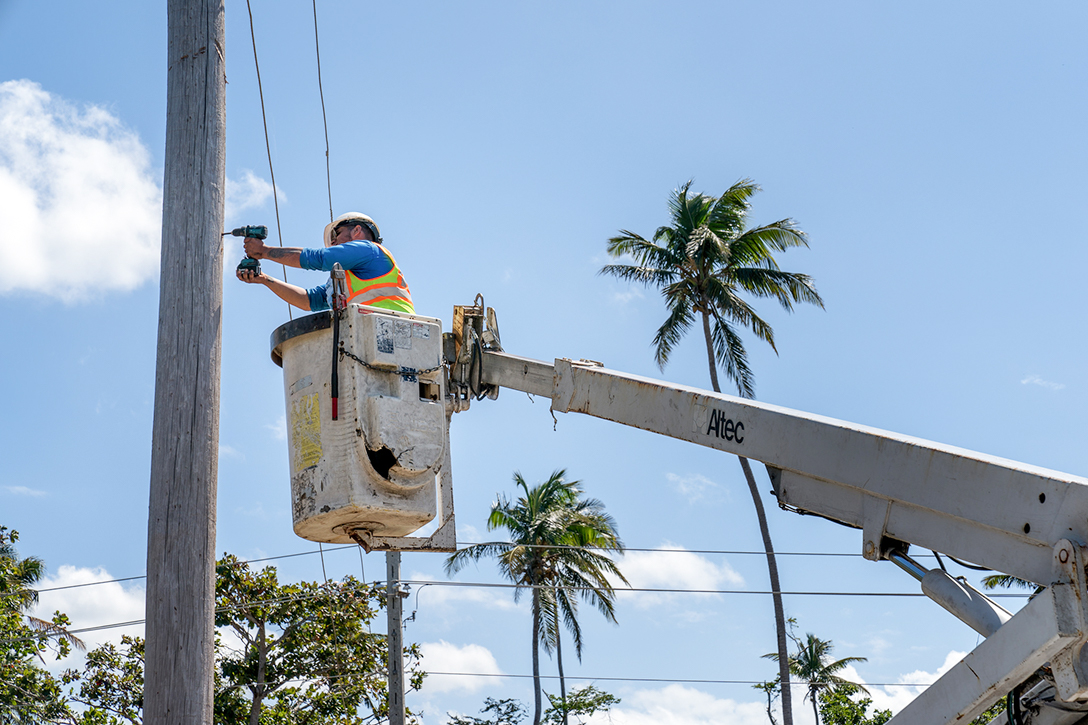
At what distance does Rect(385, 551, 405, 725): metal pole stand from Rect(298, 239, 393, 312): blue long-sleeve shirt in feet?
27.9

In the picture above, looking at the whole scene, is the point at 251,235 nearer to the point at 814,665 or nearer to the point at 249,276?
the point at 249,276

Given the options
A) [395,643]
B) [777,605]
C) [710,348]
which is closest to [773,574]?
[777,605]

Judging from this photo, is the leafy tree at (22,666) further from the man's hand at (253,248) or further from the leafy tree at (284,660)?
the man's hand at (253,248)

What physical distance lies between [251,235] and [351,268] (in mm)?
591

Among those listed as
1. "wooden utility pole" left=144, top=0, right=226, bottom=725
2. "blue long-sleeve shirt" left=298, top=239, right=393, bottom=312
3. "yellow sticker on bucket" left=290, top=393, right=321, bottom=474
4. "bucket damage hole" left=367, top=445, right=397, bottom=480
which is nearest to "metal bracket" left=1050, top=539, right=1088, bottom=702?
"bucket damage hole" left=367, top=445, right=397, bottom=480

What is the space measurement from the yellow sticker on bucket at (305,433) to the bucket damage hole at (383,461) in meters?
0.26

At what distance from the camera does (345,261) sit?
5.37 meters

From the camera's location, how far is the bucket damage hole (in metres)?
4.95

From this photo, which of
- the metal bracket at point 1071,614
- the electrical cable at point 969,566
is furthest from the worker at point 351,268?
the metal bracket at point 1071,614

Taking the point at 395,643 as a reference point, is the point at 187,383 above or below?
below

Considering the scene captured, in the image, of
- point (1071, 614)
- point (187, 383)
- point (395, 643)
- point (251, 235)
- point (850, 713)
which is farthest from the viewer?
point (850, 713)

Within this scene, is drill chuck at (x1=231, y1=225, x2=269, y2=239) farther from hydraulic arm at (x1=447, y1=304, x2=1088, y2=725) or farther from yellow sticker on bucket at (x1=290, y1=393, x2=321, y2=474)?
hydraulic arm at (x1=447, y1=304, x2=1088, y2=725)

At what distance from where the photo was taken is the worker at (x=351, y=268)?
205 inches

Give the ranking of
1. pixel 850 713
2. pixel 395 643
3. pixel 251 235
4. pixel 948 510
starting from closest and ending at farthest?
pixel 948 510 < pixel 251 235 < pixel 395 643 < pixel 850 713
